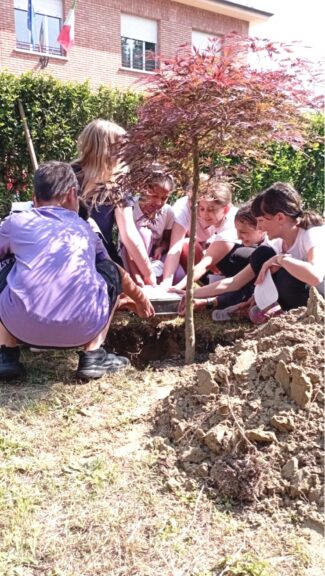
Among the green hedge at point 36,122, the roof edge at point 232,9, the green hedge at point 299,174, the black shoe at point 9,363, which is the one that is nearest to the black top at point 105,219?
the black shoe at point 9,363

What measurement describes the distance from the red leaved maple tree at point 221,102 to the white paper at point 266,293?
41.8 inches

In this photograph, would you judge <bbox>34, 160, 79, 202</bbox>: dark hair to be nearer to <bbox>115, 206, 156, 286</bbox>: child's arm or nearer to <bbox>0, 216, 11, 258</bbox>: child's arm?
<bbox>0, 216, 11, 258</bbox>: child's arm

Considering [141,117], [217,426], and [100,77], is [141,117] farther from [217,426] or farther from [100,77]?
[100,77]

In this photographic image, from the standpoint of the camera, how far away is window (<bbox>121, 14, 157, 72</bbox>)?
17.7 meters

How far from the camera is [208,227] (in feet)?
15.2

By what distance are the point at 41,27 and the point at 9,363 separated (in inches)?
619

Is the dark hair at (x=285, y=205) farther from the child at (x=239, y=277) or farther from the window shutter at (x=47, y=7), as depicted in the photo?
the window shutter at (x=47, y=7)

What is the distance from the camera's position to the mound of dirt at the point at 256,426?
6.63 feet

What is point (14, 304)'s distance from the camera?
2.78m

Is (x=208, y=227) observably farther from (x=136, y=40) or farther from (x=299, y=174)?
(x=136, y=40)

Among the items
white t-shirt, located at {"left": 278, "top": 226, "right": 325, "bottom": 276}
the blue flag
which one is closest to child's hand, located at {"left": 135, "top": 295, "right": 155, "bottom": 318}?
white t-shirt, located at {"left": 278, "top": 226, "right": 325, "bottom": 276}

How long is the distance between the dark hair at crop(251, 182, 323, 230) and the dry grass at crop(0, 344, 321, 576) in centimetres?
163

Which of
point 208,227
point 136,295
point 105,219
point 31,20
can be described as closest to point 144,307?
point 136,295

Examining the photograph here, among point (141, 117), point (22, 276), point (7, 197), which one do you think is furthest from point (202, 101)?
point (7, 197)
